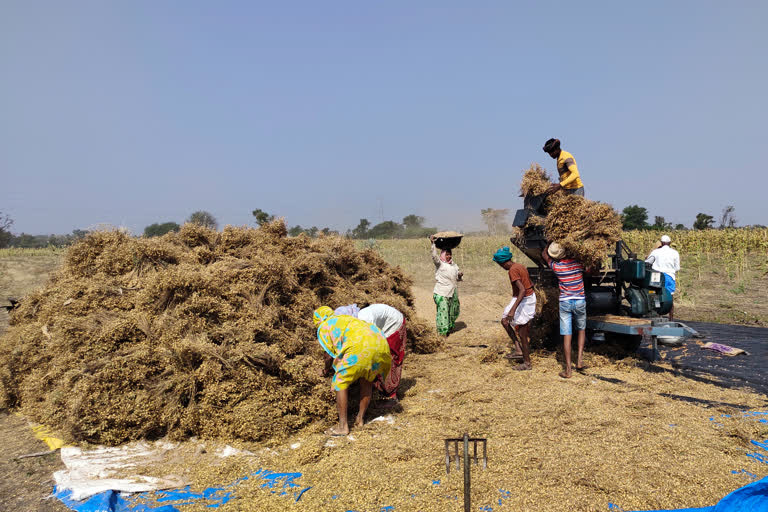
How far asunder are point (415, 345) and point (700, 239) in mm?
18068

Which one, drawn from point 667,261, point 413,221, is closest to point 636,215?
point 413,221

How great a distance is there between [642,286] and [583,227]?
1485 millimetres

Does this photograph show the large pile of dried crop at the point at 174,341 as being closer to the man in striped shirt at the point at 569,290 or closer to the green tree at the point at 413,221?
the man in striped shirt at the point at 569,290

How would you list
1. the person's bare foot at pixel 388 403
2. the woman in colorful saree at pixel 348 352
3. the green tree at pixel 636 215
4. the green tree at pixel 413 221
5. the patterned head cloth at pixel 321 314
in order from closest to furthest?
the woman in colorful saree at pixel 348 352, the patterned head cloth at pixel 321 314, the person's bare foot at pixel 388 403, the green tree at pixel 636 215, the green tree at pixel 413 221

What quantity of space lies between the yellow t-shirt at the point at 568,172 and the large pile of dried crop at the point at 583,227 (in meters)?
0.15

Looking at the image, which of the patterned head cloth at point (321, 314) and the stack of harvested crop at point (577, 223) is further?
the stack of harvested crop at point (577, 223)

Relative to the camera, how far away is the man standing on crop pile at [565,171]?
586cm

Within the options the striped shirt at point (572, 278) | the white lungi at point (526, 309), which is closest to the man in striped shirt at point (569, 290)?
the striped shirt at point (572, 278)

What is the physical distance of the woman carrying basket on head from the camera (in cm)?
815

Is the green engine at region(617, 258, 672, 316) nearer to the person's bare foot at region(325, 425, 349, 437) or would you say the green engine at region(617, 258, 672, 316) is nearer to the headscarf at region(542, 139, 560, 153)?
the headscarf at region(542, 139, 560, 153)

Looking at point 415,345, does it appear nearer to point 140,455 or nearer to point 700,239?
point 140,455

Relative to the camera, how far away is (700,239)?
1989cm

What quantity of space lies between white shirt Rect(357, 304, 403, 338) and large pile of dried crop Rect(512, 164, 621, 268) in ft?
7.49

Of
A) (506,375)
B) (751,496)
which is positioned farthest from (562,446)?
(506,375)
